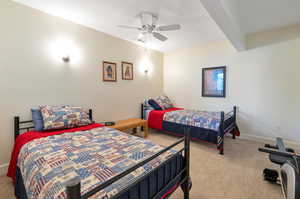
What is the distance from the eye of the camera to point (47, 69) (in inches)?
99.3

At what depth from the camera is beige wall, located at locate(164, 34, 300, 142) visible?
3092 millimetres

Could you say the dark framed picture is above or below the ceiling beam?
below

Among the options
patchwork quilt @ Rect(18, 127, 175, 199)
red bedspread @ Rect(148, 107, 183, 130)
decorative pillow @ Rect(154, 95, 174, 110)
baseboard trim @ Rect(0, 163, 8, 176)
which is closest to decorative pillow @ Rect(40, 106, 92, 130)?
patchwork quilt @ Rect(18, 127, 175, 199)

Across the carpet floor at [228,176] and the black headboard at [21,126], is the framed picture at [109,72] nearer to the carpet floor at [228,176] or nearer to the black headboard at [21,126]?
the black headboard at [21,126]

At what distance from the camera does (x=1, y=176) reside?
2.10 metres

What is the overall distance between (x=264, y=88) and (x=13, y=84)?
5.01 metres

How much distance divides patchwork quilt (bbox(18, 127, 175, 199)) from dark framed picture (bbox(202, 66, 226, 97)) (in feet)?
10.3

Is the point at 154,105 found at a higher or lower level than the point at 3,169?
higher

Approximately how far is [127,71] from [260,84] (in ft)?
11.1

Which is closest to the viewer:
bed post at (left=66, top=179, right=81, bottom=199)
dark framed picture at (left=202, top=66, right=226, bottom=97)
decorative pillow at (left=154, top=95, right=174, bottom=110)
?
bed post at (left=66, top=179, right=81, bottom=199)

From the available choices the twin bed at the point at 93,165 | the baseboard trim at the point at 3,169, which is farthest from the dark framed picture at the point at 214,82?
the baseboard trim at the point at 3,169

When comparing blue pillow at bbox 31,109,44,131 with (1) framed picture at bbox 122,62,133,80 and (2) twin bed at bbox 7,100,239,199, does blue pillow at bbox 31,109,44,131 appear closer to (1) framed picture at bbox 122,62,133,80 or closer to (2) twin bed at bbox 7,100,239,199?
(2) twin bed at bbox 7,100,239,199

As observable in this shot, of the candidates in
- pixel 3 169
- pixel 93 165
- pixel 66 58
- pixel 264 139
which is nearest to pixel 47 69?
pixel 66 58

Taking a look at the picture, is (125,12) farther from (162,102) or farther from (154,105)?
(162,102)
